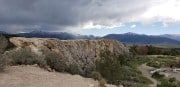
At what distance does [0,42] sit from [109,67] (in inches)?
486

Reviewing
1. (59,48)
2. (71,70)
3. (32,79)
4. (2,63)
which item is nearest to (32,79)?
(32,79)

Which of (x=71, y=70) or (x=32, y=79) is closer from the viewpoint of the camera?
(x=32, y=79)

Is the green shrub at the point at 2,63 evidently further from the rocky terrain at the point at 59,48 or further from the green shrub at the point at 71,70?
the rocky terrain at the point at 59,48

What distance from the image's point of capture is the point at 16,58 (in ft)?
84.1

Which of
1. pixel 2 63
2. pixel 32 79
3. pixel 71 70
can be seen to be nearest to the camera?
pixel 32 79

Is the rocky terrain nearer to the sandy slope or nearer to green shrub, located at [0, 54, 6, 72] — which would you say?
the sandy slope

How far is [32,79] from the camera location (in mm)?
20359

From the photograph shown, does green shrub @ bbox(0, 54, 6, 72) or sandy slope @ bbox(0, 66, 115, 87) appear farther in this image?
green shrub @ bbox(0, 54, 6, 72)

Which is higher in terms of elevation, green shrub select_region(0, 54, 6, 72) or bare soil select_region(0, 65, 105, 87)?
green shrub select_region(0, 54, 6, 72)

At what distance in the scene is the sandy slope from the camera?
19.0 m

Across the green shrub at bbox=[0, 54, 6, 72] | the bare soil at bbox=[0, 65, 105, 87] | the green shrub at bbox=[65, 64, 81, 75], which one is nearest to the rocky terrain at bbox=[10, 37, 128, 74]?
the green shrub at bbox=[65, 64, 81, 75]

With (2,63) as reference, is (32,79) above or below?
below

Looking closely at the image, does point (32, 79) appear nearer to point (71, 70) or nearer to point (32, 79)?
point (32, 79)

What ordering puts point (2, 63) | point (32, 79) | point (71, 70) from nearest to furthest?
point (32, 79)
point (2, 63)
point (71, 70)
